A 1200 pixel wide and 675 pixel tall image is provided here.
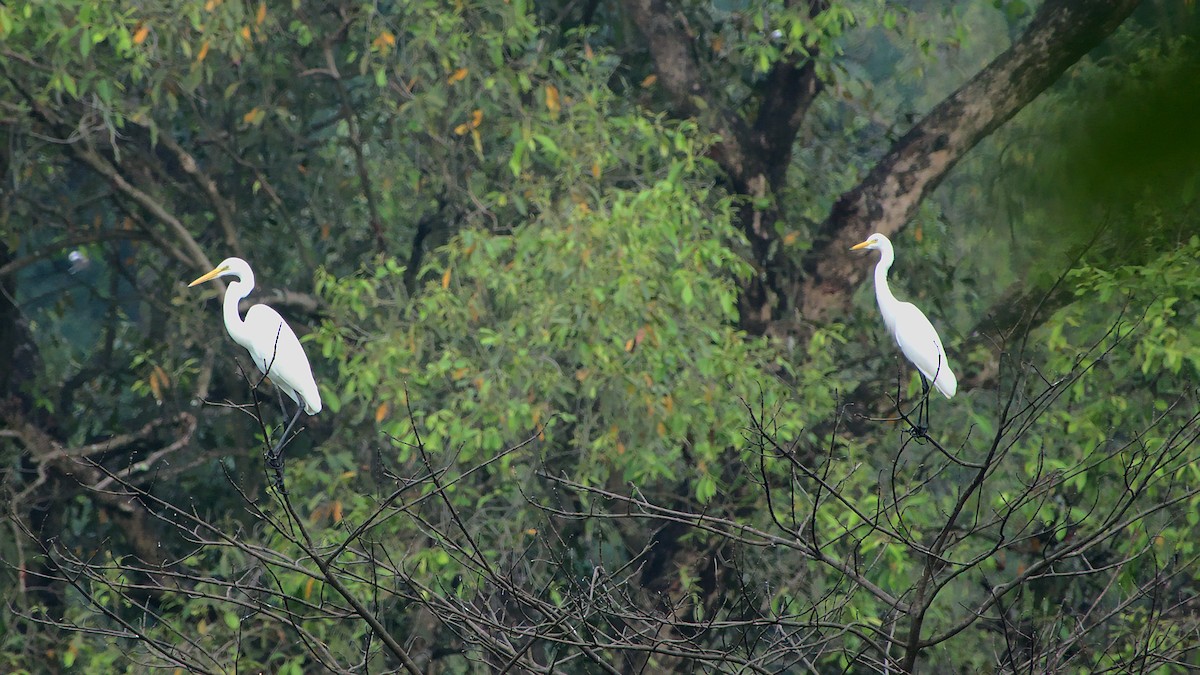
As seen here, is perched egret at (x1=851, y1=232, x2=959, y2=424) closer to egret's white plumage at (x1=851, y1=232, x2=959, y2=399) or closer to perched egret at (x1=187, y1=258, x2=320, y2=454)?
egret's white plumage at (x1=851, y1=232, x2=959, y2=399)

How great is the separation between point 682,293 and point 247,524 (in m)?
2.40

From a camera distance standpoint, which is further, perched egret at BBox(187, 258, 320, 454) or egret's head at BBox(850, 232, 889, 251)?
egret's head at BBox(850, 232, 889, 251)

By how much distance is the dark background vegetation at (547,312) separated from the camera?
4637mm

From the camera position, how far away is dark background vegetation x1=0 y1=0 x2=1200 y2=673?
4637 mm

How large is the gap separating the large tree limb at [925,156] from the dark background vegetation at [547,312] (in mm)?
14

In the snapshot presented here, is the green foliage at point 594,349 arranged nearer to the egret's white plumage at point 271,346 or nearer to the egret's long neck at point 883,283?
the egret's long neck at point 883,283

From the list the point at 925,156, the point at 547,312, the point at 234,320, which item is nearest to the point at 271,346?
the point at 234,320

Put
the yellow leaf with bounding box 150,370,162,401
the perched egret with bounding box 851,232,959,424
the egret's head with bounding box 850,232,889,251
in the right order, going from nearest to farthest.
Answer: the perched egret with bounding box 851,232,959,424
the egret's head with bounding box 850,232,889,251
the yellow leaf with bounding box 150,370,162,401

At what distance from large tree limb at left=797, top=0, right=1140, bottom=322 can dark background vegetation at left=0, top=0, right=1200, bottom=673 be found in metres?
0.01

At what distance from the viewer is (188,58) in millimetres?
5129

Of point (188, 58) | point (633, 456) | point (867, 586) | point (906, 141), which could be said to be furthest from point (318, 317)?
point (867, 586)

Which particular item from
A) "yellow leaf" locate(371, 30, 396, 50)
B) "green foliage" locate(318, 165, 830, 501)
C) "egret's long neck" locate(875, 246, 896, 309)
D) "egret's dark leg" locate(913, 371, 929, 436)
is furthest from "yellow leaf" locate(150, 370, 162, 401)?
"egret's dark leg" locate(913, 371, 929, 436)

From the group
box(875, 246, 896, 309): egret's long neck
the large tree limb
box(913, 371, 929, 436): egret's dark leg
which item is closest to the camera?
box(913, 371, 929, 436): egret's dark leg

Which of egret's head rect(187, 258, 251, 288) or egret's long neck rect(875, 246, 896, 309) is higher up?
egret's head rect(187, 258, 251, 288)
